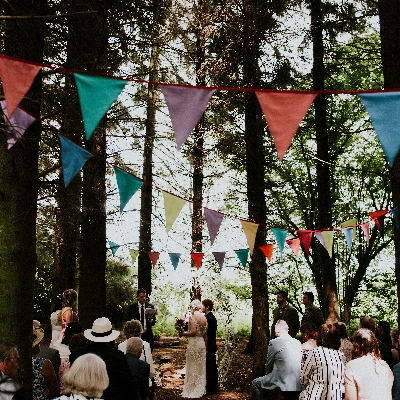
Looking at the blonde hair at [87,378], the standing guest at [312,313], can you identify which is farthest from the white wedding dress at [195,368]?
the blonde hair at [87,378]

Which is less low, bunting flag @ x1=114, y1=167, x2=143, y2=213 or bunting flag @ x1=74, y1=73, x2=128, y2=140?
bunting flag @ x1=74, y1=73, x2=128, y2=140

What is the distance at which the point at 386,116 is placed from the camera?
143 inches

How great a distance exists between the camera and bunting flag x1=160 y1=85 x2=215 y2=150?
3.77 meters

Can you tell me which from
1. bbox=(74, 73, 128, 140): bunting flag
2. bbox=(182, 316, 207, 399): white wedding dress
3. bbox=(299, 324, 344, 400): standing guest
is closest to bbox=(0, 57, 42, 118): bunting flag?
bbox=(74, 73, 128, 140): bunting flag

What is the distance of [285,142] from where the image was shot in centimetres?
372

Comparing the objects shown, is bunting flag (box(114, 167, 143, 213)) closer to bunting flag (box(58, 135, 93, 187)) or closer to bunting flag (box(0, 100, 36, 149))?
bunting flag (box(58, 135, 93, 187))

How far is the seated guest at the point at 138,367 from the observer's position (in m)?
4.75

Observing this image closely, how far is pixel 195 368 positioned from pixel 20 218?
18.2 ft

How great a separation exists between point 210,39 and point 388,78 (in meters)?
7.24

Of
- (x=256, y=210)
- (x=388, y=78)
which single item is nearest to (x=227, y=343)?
(x=256, y=210)

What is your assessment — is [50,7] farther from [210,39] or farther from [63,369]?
[210,39]

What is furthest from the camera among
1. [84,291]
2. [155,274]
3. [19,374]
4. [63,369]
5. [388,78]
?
[155,274]

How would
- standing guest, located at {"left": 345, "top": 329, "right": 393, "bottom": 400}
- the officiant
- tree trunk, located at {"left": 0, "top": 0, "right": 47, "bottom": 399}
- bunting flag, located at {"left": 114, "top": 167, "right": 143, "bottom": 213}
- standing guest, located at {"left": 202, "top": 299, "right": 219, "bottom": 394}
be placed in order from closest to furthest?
standing guest, located at {"left": 345, "top": 329, "right": 393, "bottom": 400} → tree trunk, located at {"left": 0, "top": 0, "right": 47, "bottom": 399} → bunting flag, located at {"left": 114, "top": 167, "right": 143, "bottom": 213} → standing guest, located at {"left": 202, "top": 299, "right": 219, "bottom": 394} → the officiant

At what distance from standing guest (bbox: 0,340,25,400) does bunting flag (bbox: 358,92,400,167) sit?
2.97 m
